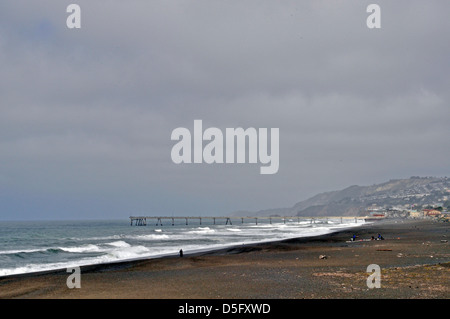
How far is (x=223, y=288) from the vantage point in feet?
50.4
